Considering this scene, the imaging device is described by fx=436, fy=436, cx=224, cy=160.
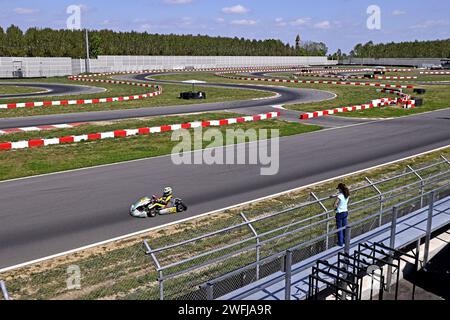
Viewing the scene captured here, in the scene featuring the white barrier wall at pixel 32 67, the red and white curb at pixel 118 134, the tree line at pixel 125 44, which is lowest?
the red and white curb at pixel 118 134

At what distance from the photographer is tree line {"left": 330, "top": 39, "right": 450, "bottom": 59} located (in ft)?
486

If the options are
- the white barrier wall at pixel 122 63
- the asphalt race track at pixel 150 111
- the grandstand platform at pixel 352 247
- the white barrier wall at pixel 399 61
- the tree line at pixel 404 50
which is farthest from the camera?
the tree line at pixel 404 50

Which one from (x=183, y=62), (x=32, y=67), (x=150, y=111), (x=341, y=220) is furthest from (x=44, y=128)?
(x=183, y=62)

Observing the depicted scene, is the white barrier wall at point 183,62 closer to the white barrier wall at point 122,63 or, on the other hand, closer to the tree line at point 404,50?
the white barrier wall at point 122,63

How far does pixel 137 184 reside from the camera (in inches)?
628

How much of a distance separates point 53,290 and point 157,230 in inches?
154

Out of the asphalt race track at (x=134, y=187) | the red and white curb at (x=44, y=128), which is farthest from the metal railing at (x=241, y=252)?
the red and white curb at (x=44, y=128)

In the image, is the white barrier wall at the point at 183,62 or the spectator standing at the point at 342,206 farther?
the white barrier wall at the point at 183,62

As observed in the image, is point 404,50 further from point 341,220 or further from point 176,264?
point 176,264

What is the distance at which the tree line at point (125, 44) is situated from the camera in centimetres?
9550

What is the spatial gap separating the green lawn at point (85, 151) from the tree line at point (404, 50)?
462 ft

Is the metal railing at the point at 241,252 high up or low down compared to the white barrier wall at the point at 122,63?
down

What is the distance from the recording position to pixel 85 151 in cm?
2088
